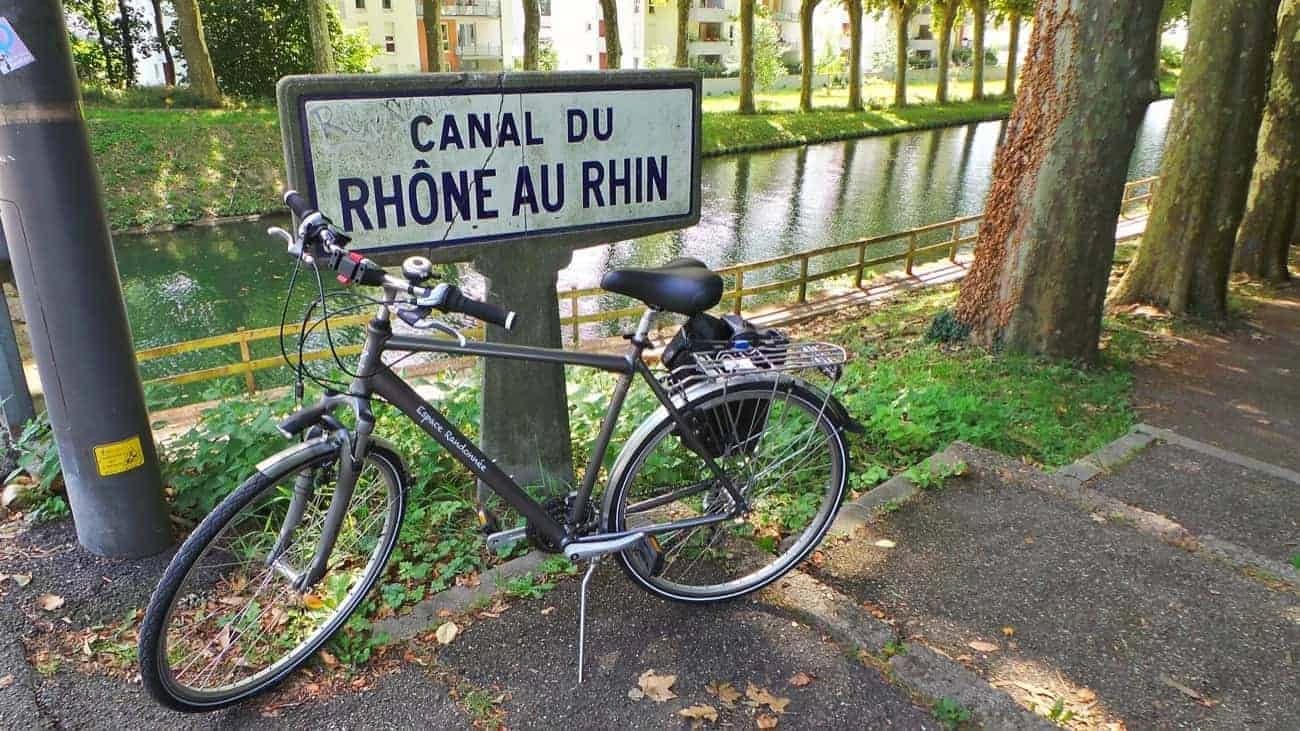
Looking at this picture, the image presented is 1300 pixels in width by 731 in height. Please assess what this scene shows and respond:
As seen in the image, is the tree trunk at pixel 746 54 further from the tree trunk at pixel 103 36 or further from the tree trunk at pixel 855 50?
the tree trunk at pixel 103 36

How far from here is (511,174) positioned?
10.5 ft

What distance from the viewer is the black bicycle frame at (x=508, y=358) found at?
2496 millimetres

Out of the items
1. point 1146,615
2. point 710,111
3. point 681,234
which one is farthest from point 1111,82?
point 710,111

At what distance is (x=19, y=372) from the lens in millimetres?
3768

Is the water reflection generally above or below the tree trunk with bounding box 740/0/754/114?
below

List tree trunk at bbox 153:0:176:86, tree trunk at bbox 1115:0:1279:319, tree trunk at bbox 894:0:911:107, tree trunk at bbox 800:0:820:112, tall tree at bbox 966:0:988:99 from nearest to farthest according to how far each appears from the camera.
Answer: tree trunk at bbox 1115:0:1279:319 → tree trunk at bbox 153:0:176:86 → tree trunk at bbox 800:0:820:112 → tree trunk at bbox 894:0:911:107 → tall tree at bbox 966:0:988:99

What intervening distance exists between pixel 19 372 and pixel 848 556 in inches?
143

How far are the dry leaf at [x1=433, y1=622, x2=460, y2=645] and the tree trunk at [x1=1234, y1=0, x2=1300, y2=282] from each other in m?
9.73

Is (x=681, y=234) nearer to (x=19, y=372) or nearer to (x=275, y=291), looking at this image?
(x=275, y=291)

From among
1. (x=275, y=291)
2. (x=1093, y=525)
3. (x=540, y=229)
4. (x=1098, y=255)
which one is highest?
(x=540, y=229)

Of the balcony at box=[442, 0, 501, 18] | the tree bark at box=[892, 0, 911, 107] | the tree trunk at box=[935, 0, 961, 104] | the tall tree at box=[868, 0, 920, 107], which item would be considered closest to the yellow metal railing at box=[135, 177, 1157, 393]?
the tall tree at box=[868, 0, 920, 107]

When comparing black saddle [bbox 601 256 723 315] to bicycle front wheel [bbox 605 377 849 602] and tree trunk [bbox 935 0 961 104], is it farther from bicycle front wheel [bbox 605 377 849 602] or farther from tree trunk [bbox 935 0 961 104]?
tree trunk [bbox 935 0 961 104]

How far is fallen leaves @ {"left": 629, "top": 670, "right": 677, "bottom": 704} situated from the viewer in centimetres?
264

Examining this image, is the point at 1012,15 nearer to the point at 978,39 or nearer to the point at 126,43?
the point at 978,39
